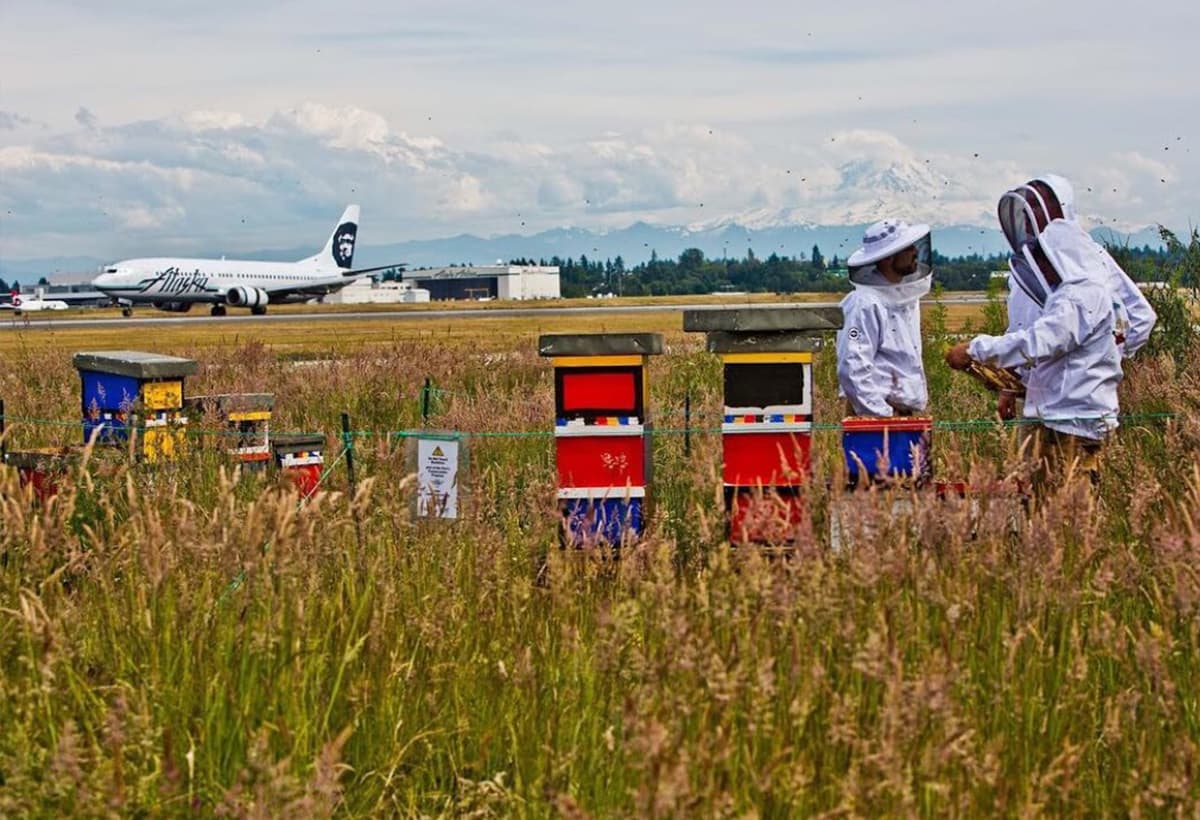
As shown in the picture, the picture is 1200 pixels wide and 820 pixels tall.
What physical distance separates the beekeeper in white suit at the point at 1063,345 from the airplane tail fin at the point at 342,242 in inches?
3911

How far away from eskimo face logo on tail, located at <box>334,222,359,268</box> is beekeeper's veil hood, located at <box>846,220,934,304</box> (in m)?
100

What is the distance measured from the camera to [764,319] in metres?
7.03

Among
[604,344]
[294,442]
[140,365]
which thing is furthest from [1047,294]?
[140,365]

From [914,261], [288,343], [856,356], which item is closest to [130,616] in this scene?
[856,356]

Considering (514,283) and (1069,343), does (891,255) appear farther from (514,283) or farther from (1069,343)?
(514,283)

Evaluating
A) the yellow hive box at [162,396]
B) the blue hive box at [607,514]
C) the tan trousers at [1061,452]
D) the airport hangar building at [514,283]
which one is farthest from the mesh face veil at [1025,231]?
the airport hangar building at [514,283]

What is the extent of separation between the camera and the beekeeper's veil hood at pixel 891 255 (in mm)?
7582

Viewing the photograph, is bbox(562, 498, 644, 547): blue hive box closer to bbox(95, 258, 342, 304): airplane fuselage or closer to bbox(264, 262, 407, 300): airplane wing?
bbox(95, 258, 342, 304): airplane fuselage

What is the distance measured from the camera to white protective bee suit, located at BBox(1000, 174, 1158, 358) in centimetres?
730

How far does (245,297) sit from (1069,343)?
231ft

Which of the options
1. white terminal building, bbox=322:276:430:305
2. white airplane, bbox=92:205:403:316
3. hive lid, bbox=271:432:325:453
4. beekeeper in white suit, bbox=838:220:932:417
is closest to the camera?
beekeeper in white suit, bbox=838:220:932:417

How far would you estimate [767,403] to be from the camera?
23.1ft

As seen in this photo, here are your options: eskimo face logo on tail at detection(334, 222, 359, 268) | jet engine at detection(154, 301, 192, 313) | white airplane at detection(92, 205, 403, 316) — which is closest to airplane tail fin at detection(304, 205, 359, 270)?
eskimo face logo on tail at detection(334, 222, 359, 268)

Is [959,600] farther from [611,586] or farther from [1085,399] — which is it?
[1085,399]
